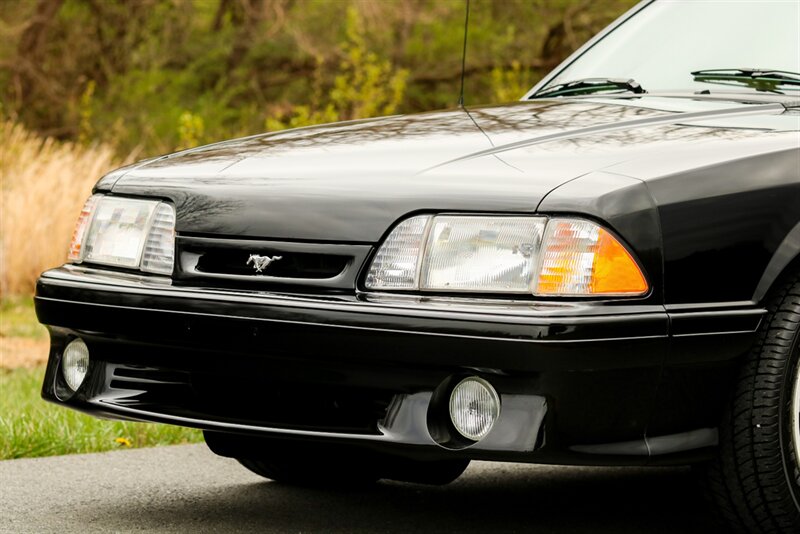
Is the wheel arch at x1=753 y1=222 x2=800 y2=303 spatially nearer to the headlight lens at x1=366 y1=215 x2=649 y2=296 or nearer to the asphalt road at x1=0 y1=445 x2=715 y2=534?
the headlight lens at x1=366 y1=215 x2=649 y2=296

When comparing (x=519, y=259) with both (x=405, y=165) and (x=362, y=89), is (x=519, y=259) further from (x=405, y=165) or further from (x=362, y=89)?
(x=362, y=89)

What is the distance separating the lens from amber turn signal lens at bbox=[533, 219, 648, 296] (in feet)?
10.4

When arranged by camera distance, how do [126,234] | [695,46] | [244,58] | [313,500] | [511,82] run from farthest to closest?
[244,58] → [511,82] → [695,46] → [313,500] → [126,234]

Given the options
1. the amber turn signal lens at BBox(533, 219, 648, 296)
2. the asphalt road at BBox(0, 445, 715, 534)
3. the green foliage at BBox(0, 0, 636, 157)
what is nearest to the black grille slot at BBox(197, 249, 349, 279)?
the amber turn signal lens at BBox(533, 219, 648, 296)

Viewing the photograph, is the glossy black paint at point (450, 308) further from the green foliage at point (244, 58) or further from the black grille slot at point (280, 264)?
the green foliage at point (244, 58)

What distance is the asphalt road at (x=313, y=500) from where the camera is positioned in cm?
400

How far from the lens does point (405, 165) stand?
3.46 metres

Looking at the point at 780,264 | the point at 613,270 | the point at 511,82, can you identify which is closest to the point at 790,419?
the point at 780,264

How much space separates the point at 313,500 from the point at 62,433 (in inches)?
50.6

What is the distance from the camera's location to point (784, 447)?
336cm

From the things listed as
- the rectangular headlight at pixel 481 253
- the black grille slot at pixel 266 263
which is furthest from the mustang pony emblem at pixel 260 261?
the rectangular headlight at pixel 481 253

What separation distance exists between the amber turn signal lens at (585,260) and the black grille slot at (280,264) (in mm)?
486

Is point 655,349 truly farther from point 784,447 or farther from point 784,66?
point 784,66

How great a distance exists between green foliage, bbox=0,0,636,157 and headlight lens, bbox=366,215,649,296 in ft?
42.2
